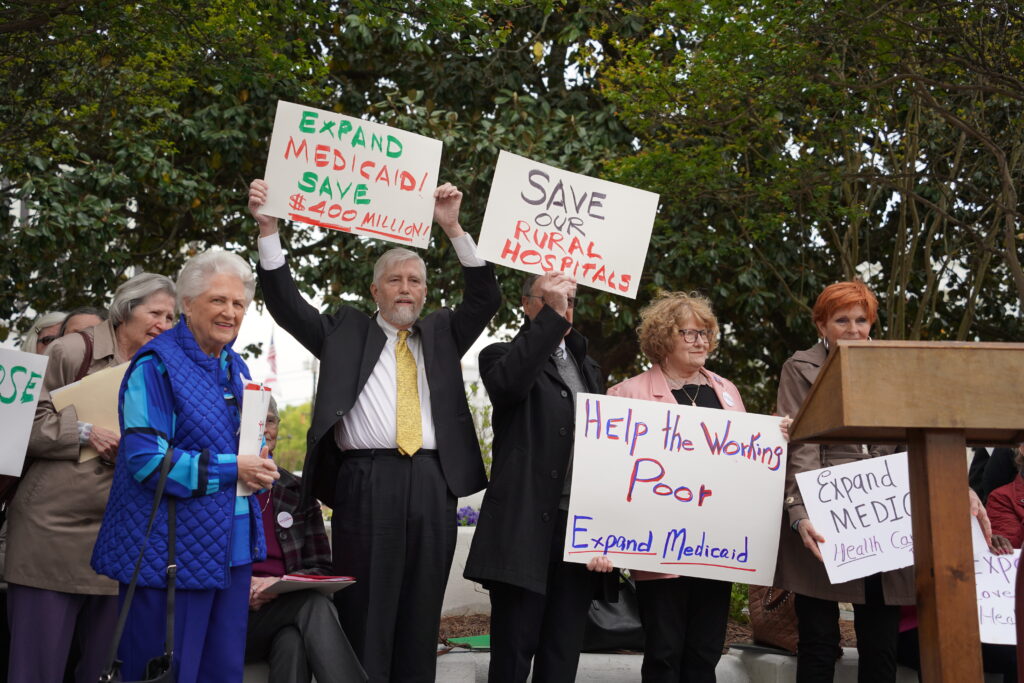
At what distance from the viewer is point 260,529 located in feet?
11.5

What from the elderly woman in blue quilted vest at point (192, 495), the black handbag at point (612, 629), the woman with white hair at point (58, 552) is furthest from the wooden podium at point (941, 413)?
the black handbag at point (612, 629)

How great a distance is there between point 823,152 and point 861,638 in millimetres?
5082

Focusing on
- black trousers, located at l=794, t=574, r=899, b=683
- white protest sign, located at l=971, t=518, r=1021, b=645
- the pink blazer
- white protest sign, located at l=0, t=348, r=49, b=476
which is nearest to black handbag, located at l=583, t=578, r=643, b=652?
the pink blazer

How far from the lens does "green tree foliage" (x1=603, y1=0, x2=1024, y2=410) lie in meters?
6.68

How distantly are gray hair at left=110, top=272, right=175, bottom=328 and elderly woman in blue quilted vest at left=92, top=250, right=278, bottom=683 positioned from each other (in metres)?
1.12

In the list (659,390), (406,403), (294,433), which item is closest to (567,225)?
(659,390)

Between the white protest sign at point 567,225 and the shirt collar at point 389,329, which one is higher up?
the white protest sign at point 567,225

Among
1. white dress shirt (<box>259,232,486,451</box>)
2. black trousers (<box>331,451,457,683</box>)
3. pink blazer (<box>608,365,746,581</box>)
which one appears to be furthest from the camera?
pink blazer (<box>608,365,746,581</box>)

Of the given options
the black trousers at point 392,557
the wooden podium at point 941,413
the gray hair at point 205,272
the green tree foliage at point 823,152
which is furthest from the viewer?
the green tree foliage at point 823,152

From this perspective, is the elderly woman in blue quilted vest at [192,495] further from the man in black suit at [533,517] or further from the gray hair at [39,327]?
the gray hair at [39,327]

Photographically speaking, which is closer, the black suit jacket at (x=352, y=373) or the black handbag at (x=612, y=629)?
the black suit jacket at (x=352, y=373)

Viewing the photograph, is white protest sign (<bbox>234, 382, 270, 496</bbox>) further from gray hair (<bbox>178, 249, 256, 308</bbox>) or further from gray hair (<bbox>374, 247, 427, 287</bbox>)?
gray hair (<bbox>374, 247, 427, 287</bbox>)

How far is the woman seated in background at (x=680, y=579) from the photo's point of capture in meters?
4.25

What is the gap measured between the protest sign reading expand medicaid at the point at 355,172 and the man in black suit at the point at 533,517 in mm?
659
